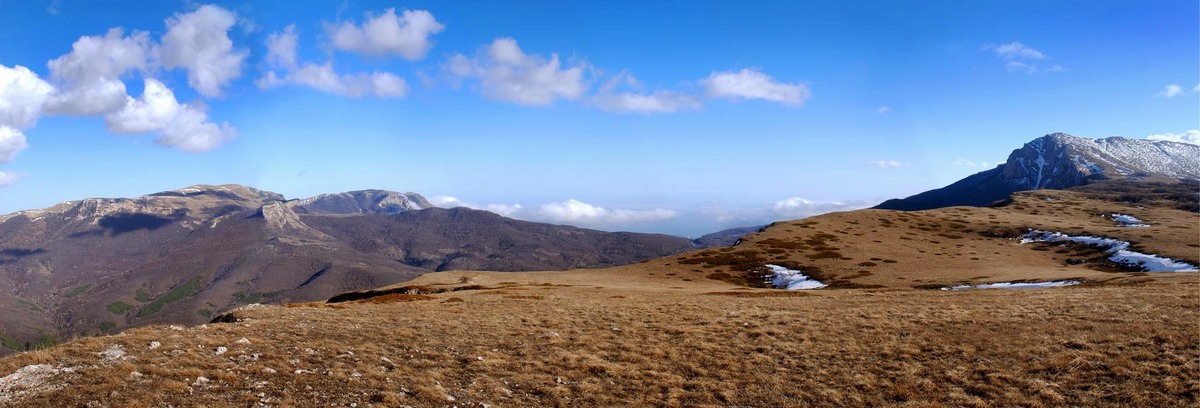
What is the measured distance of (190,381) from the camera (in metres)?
16.6

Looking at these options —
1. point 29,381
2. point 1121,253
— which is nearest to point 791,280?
point 1121,253

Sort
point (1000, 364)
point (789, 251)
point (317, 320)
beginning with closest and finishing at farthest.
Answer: point (1000, 364)
point (317, 320)
point (789, 251)

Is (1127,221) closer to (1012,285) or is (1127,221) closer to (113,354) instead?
(1012,285)

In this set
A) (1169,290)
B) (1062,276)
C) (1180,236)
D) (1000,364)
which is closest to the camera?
(1000,364)

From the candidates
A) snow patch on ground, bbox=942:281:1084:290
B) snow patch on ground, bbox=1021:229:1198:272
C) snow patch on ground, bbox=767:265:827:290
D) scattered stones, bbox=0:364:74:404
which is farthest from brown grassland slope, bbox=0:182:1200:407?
snow patch on ground, bbox=1021:229:1198:272

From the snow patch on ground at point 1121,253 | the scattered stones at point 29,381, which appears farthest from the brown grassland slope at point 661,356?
the snow patch on ground at point 1121,253

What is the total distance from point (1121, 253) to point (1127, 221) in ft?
283

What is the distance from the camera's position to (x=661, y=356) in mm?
22656

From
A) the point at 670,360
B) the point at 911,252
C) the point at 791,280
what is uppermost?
the point at 911,252

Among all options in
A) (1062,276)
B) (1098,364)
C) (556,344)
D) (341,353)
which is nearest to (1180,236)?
(1062,276)

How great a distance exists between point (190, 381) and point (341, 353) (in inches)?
208

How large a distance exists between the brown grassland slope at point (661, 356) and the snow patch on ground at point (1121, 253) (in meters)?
42.3

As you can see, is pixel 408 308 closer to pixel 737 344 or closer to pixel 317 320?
pixel 317 320

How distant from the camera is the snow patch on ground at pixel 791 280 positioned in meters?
72.4
